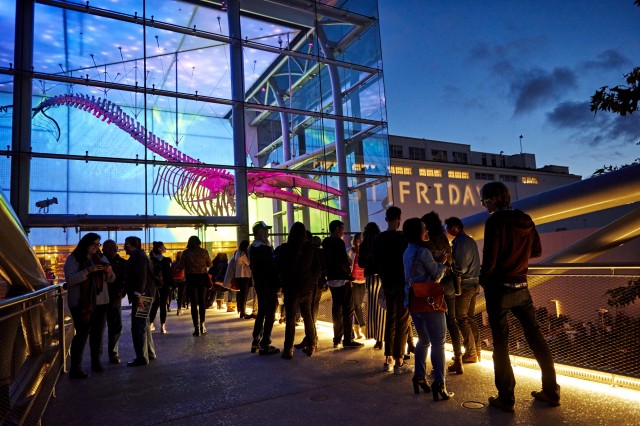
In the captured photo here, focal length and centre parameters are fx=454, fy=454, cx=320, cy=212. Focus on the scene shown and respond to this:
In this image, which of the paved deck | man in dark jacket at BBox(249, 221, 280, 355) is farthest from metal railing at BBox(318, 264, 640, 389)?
man in dark jacket at BBox(249, 221, 280, 355)

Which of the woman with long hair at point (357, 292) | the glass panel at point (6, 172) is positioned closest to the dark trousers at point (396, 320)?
the woman with long hair at point (357, 292)

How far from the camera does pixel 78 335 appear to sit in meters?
4.80

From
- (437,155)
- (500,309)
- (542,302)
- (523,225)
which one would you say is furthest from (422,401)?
(437,155)

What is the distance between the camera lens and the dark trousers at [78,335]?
471cm

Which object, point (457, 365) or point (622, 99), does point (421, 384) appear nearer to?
point (457, 365)

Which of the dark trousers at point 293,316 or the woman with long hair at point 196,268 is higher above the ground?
the woman with long hair at point 196,268

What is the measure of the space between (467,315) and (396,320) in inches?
28.1

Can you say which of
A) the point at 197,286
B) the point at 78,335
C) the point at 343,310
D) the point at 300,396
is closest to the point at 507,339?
the point at 300,396

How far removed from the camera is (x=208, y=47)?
14961mm

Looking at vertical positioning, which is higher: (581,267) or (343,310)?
(581,267)

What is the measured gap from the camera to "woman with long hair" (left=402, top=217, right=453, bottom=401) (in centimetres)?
340

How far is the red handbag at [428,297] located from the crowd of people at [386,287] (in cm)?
6

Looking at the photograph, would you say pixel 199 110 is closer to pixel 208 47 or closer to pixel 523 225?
pixel 208 47

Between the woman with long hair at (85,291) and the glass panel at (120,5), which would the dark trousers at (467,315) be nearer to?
the woman with long hair at (85,291)
